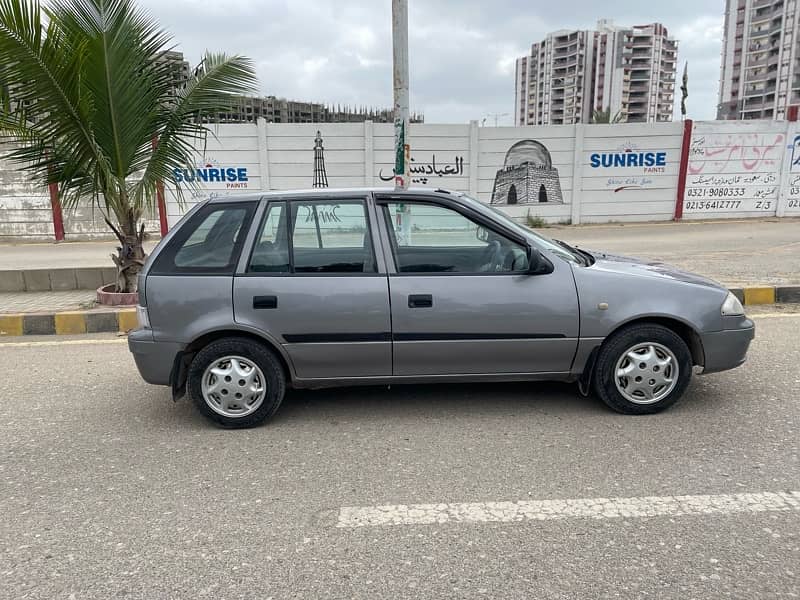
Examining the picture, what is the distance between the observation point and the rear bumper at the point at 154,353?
383 cm

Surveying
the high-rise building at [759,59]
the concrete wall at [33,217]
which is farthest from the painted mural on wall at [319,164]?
the high-rise building at [759,59]

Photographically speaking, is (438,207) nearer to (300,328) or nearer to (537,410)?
(300,328)

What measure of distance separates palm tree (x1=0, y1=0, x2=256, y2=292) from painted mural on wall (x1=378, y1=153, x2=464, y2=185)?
294 inches

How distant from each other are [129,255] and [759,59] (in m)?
121

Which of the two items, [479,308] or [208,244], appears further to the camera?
[208,244]

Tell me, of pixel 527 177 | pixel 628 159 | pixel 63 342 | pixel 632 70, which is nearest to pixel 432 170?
pixel 527 177

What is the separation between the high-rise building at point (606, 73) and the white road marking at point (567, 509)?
12942 centimetres

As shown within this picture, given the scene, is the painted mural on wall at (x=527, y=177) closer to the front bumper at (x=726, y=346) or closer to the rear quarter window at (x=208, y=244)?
the front bumper at (x=726, y=346)

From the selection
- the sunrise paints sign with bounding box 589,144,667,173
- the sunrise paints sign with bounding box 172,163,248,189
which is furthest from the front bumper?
the sunrise paints sign with bounding box 172,163,248,189

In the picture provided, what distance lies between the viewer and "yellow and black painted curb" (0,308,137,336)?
670 cm

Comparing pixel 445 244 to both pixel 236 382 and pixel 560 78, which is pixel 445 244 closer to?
pixel 236 382

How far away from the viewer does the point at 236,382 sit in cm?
385

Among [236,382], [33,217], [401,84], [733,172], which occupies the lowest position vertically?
[236,382]

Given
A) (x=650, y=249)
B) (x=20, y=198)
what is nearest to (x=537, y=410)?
(x=650, y=249)
